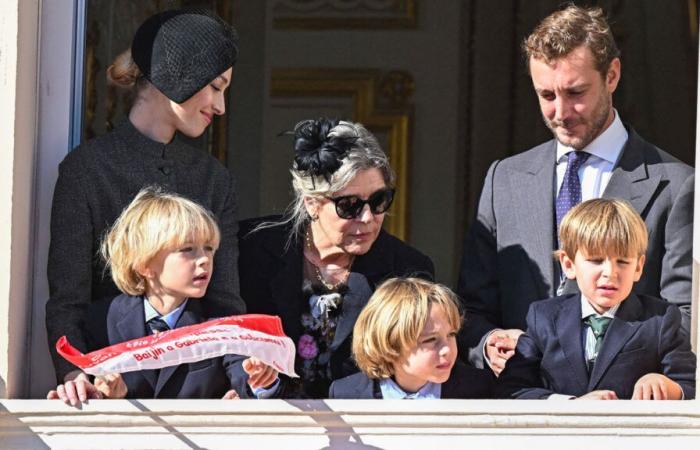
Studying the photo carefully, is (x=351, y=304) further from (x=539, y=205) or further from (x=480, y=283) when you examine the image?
(x=539, y=205)

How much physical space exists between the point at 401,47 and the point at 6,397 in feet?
12.2

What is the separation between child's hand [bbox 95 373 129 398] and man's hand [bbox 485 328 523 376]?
33.0 inches

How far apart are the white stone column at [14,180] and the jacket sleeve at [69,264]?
73mm

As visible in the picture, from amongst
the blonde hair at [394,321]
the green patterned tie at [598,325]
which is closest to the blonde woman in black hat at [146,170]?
the blonde hair at [394,321]

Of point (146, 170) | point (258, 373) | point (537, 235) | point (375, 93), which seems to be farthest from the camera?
point (375, 93)

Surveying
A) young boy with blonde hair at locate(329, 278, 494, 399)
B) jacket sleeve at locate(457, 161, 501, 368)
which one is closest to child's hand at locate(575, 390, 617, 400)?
young boy with blonde hair at locate(329, 278, 494, 399)

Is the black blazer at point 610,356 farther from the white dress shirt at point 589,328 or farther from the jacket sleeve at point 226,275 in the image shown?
the jacket sleeve at point 226,275

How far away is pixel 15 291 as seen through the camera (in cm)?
454

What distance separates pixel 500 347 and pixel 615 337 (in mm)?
300

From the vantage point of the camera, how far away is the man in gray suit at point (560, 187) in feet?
15.7

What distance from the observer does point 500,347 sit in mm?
4695

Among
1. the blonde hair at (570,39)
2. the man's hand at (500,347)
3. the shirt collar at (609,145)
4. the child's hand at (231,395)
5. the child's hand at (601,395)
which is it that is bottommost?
the child's hand at (231,395)

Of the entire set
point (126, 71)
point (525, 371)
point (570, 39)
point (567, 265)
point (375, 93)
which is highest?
point (570, 39)

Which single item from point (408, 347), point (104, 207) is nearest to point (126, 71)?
point (104, 207)
